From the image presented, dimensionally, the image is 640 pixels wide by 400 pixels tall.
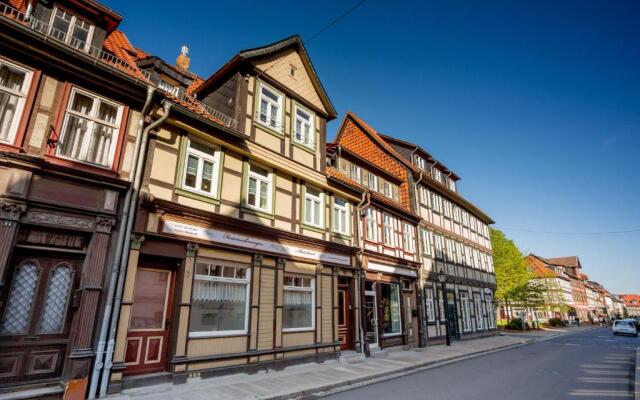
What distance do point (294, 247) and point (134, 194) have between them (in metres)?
5.69

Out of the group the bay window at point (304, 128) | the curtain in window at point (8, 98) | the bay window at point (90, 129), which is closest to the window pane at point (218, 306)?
the bay window at point (90, 129)

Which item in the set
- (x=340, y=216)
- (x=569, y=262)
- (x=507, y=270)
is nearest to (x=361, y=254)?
(x=340, y=216)

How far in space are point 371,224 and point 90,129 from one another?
12678mm

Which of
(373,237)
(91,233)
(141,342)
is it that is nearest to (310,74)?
(373,237)

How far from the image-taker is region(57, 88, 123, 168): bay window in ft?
25.8

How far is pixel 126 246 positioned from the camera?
25.9ft

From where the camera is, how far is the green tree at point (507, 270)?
36438 mm

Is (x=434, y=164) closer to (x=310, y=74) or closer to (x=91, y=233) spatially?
(x=310, y=74)

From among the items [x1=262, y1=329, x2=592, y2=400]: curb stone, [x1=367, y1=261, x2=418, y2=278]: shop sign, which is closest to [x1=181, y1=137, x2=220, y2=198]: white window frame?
[x1=262, y1=329, x2=592, y2=400]: curb stone

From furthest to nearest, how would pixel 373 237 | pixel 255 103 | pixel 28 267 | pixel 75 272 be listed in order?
1. pixel 373 237
2. pixel 255 103
3. pixel 75 272
4. pixel 28 267

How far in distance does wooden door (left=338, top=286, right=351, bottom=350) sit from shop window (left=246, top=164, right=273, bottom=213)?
545cm

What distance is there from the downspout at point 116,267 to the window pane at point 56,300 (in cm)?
80

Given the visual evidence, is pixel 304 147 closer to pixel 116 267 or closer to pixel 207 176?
pixel 207 176

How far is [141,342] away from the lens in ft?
27.0
